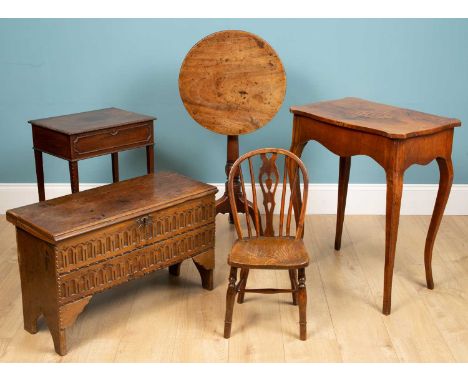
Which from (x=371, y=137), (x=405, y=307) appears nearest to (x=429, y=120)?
(x=371, y=137)

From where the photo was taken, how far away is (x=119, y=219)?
340 centimetres

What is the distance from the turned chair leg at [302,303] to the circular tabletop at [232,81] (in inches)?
48.0

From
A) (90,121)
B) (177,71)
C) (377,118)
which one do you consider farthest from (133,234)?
(177,71)

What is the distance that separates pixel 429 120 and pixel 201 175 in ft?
5.83

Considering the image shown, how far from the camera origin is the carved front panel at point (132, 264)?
330 centimetres

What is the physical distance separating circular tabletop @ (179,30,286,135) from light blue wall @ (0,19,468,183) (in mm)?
504

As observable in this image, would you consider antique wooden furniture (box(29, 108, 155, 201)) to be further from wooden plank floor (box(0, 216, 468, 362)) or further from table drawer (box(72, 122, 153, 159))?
wooden plank floor (box(0, 216, 468, 362))

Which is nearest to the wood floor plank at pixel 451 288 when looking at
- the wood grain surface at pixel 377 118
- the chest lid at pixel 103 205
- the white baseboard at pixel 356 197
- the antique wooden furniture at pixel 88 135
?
the white baseboard at pixel 356 197

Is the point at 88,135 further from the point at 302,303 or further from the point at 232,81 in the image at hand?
the point at 302,303

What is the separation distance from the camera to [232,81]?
429 cm

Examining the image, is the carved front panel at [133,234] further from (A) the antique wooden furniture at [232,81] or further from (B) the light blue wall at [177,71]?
(B) the light blue wall at [177,71]

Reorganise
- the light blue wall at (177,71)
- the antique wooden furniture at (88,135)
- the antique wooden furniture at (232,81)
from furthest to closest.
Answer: the light blue wall at (177,71) → the antique wooden furniture at (232,81) → the antique wooden furniture at (88,135)
